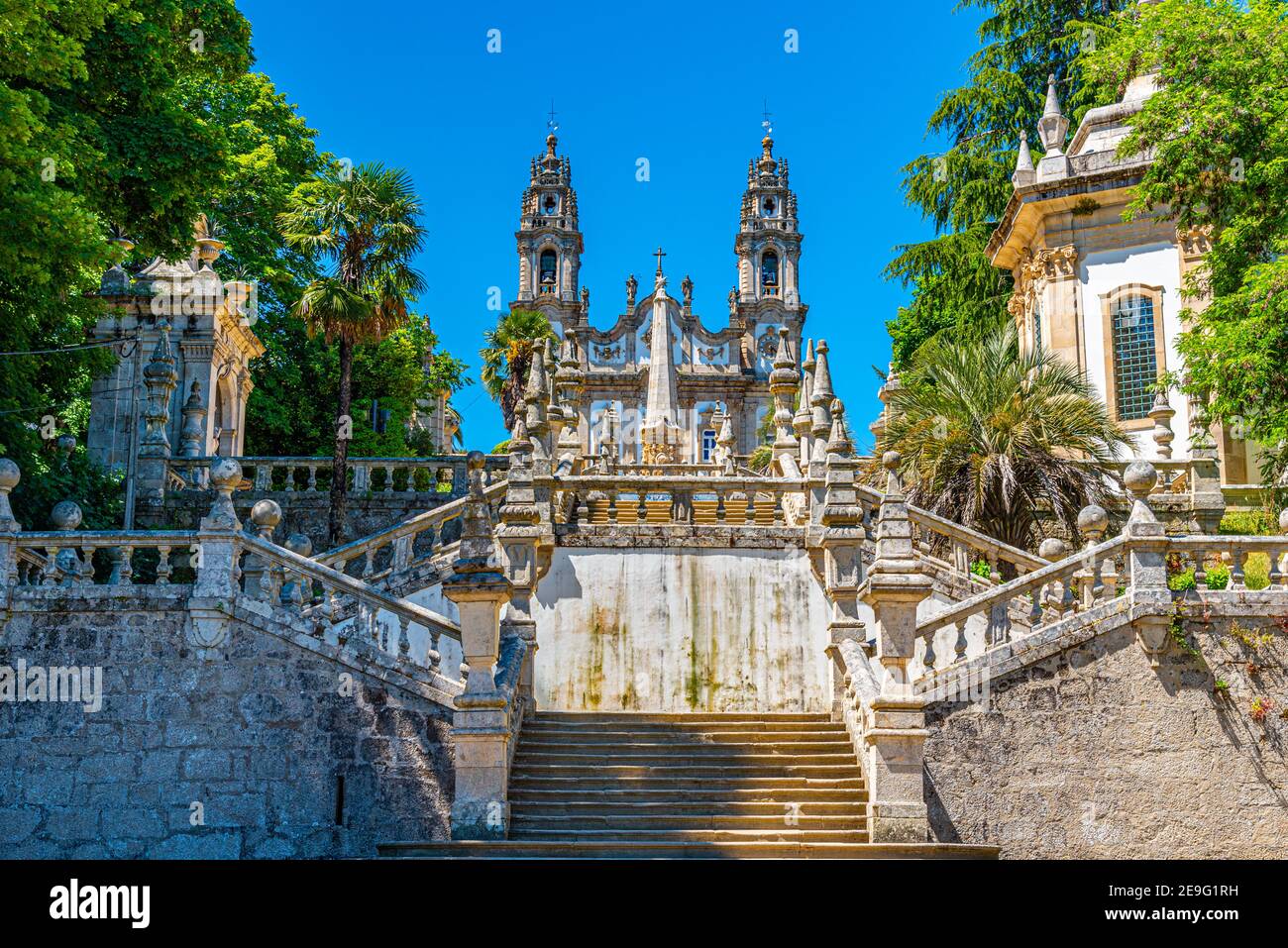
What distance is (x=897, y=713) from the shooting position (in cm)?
1507

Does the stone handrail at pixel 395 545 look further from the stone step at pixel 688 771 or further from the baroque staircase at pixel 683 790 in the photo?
the stone step at pixel 688 771

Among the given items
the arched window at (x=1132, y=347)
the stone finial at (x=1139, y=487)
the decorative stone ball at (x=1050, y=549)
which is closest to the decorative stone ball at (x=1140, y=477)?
the stone finial at (x=1139, y=487)

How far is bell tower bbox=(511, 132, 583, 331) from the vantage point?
312ft

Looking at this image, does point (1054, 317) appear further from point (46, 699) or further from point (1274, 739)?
point (46, 699)

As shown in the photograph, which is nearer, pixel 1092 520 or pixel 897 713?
pixel 897 713

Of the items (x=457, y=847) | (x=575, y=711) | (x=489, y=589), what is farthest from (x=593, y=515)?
(x=457, y=847)

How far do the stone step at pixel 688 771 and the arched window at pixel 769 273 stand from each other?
86111mm

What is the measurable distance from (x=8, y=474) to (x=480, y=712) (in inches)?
255

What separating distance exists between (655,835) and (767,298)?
83.8 metres

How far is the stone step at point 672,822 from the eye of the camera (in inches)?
588

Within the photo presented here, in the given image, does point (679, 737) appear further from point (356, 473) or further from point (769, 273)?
point (769, 273)

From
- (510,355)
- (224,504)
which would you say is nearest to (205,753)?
(224,504)

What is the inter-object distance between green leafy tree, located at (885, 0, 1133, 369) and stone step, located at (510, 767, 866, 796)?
23285mm

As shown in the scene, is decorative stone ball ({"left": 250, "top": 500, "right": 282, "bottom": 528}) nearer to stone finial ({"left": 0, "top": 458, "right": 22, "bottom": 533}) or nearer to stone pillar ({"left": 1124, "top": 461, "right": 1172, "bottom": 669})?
stone finial ({"left": 0, "top": 458, "right": 22, "bottom": 533})
